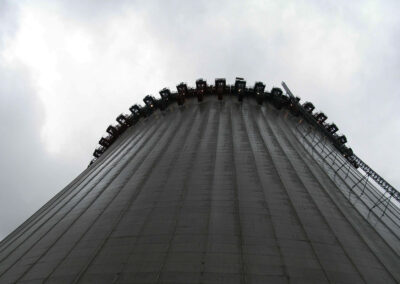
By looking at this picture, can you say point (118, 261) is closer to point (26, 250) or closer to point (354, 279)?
point (26, 250)

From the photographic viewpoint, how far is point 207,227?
1183 cm

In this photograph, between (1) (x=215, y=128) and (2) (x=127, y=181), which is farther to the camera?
(1) (x=215, y=128)

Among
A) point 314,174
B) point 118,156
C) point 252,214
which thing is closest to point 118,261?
point 252,214

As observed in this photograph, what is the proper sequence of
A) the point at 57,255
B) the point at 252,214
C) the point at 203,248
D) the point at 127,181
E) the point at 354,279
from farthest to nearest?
the point at 127,181 → the point at 252,214 → the point at 57,255 → the point at 203,248 → the point at 354,279

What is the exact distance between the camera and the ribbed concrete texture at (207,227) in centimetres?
1002

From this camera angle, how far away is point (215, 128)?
2316cm

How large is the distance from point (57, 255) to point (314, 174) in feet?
40.1

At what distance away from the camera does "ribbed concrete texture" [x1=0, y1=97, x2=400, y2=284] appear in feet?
32.9

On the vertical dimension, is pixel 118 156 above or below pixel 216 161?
above

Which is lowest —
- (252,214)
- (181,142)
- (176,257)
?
(176,257)

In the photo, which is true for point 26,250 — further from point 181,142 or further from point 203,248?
point 181,142

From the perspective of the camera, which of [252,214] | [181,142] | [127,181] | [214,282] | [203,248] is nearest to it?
[214,282]

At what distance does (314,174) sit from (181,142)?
25.5ft

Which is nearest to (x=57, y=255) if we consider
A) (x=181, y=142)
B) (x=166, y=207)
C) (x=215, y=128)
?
(x=166, y=207)
